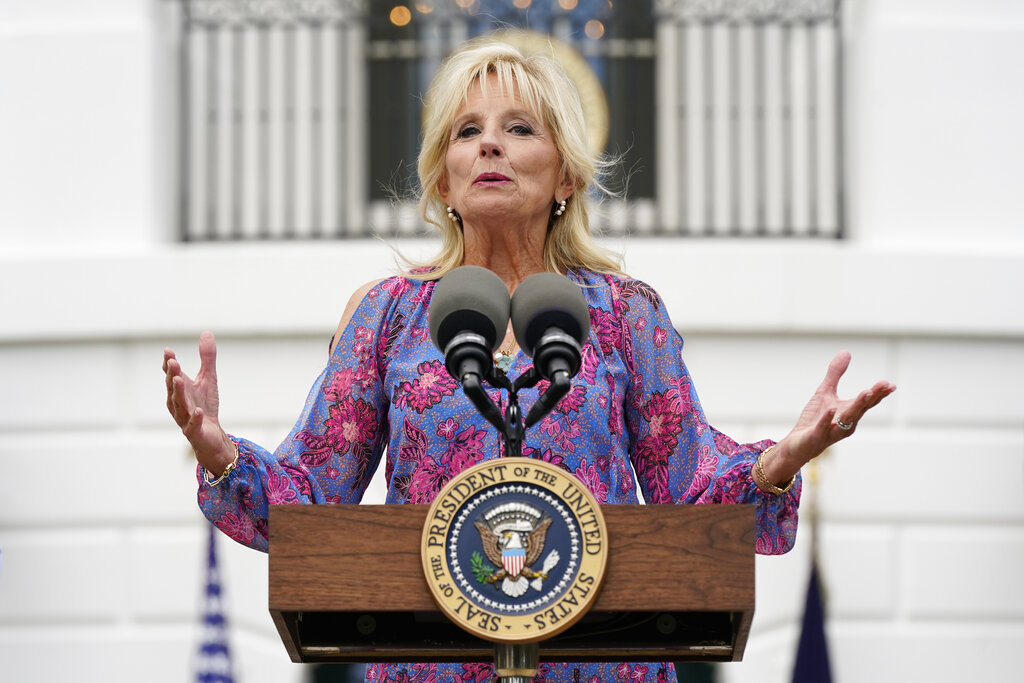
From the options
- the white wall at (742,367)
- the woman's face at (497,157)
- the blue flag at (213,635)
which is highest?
the woman's face at (497,157)

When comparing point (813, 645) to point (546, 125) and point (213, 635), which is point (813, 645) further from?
point (546, 125)

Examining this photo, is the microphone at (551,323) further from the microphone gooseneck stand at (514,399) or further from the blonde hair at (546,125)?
the blonde hair at (546,125)

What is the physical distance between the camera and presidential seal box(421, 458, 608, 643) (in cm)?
202

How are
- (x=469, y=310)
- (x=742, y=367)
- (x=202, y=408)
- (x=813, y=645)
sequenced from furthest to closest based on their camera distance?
1. (x=742, y=367)
2. (x=813, y=645)
3. (x=202, y=408)
4. (x=469, y=310)

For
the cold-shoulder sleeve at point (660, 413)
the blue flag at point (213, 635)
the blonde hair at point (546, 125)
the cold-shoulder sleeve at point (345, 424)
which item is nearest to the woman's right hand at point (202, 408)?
the cold-shoulder sleeve at point (345, 424)

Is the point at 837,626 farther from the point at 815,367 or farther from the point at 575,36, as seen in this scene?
A: the point at 575,36

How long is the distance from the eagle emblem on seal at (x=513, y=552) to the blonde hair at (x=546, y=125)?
998 mm

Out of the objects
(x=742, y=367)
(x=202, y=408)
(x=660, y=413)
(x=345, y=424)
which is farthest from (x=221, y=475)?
(x=742, y=367)

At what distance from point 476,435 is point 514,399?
51 cm

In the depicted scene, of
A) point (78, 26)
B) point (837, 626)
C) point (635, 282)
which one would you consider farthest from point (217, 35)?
point (635, 282)

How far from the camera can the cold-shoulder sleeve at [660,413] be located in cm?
280

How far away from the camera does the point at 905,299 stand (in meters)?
7.22

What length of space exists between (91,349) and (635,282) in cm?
496

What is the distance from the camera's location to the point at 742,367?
7254 millimetres
